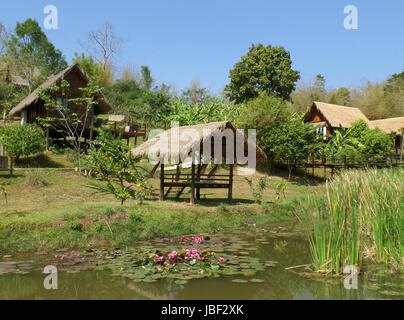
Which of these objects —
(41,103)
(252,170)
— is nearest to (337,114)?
(252,170)

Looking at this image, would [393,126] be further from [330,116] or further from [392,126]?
[330,116]

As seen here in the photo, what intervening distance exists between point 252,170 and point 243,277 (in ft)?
57.9

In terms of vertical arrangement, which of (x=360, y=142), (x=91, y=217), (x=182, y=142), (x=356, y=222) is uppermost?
(x=360, y=142)

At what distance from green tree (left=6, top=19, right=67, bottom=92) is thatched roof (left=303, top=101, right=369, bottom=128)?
24.8 m

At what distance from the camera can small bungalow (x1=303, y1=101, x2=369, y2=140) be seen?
2900 cm

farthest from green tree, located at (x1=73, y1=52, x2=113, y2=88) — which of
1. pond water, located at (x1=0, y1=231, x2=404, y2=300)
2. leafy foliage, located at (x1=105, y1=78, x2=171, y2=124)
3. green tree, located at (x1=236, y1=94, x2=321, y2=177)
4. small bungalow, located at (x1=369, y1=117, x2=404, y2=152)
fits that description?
pond water, located at (x1=0, y1=231, x2=404, y2=300)

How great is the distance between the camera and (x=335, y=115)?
97.7 ft

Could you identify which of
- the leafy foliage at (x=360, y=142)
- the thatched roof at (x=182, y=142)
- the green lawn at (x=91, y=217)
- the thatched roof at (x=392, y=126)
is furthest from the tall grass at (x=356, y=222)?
the thatched roof at (x=392, y=126)

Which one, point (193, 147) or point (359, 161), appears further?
point (359, 161)

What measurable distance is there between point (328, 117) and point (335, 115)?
3.83 feet

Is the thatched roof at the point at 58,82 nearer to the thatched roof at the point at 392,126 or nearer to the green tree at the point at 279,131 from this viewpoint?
the green tree at the point at 279,131

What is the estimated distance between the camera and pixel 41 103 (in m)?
21.6

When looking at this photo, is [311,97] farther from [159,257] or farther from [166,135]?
[159,257]

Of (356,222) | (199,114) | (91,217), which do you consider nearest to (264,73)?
(199,114)
